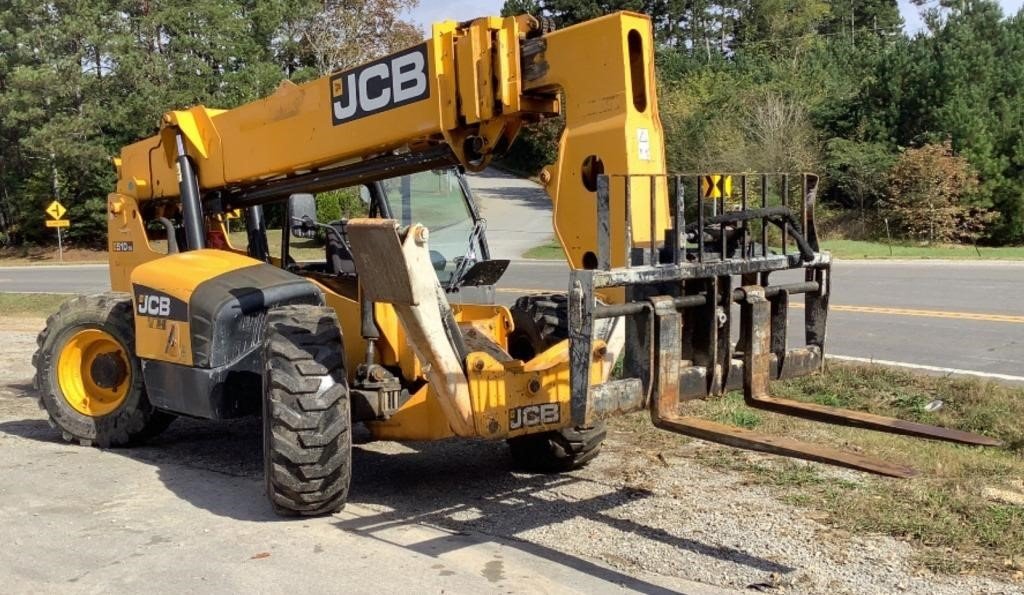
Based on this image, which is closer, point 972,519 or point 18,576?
point 18,576

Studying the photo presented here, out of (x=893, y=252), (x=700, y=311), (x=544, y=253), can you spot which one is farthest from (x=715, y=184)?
(x=544, y=253)

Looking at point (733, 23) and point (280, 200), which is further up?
point (733, 23)

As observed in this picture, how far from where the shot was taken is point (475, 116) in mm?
5793

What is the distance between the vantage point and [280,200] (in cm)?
766

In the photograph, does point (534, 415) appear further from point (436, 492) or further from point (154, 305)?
point (154, 305)

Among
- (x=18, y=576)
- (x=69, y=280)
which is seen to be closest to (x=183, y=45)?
(x=69, y=280)

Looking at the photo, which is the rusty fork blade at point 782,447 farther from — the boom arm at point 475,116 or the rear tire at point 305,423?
the rear tire at point 305,423

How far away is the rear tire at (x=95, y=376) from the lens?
7512 mm

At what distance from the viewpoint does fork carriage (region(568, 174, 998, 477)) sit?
474 cm

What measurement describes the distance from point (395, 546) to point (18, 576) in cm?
184

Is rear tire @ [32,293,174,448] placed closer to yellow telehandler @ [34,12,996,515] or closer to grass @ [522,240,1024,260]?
yellow telehandler @ [34,12,996,515]

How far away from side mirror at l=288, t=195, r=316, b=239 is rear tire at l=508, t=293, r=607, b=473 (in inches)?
67.4

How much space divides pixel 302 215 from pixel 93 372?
2094 millimetres

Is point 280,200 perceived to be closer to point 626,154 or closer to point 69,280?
point 626,154
